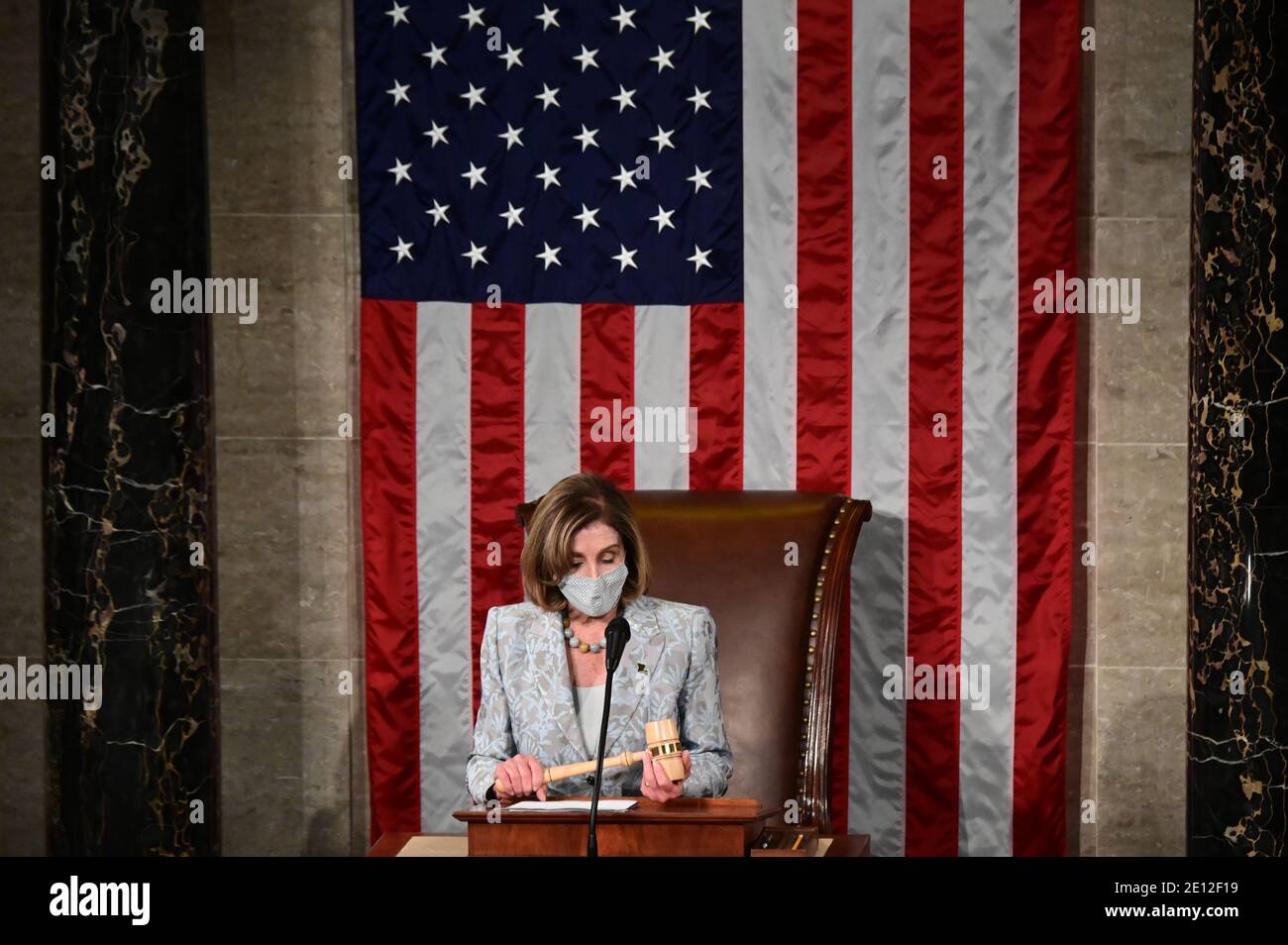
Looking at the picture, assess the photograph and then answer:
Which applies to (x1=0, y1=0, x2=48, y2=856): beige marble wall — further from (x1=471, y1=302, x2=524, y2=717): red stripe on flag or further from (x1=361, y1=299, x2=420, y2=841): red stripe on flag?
(x1=471, y1=302, x2=524, y2=717): red stripe on flag

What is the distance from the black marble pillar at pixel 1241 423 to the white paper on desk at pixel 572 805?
2415mm

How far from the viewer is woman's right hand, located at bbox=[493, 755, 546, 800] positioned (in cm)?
288

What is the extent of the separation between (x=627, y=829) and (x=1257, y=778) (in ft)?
8.40

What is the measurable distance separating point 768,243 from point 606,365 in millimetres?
736

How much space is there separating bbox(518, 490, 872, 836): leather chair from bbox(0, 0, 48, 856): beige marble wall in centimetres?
234

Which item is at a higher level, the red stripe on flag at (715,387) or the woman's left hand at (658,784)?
the red stripe on flag at (715,387)

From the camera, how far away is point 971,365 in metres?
4.86

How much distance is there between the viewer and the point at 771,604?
4.25 m

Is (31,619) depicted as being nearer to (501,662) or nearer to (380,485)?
(380,485)

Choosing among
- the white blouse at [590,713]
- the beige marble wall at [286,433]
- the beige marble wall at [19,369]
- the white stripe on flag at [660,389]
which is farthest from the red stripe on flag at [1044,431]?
the beige marble wall at [19,369]

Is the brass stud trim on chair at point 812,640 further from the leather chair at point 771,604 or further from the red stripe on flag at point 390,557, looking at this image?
the red stripe on flag at point 390,557

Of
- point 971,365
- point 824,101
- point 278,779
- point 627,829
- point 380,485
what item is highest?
point 824,101

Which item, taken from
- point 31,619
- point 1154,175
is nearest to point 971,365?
point 1154,175

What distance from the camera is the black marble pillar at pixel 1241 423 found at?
4.08 metres
